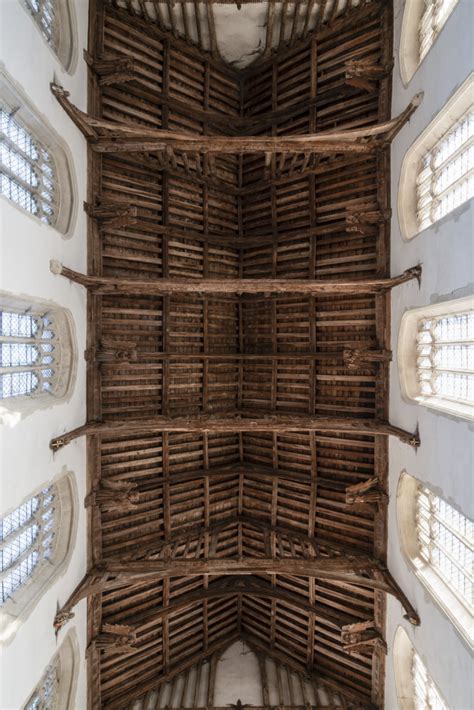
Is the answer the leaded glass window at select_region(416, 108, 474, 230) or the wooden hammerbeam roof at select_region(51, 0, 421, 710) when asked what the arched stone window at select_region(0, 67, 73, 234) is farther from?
the leaded glass window at select_region(416, 108, 474, 230)

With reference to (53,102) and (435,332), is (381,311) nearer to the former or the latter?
(435,332)

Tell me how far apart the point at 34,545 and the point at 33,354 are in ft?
11.9

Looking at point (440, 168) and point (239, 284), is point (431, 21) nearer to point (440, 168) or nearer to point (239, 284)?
point (440, 168)

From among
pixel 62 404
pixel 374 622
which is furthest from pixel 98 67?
pixel 374 622

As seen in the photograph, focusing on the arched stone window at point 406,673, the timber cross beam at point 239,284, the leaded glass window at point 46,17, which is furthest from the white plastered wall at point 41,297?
the arched stone window at point 406,673

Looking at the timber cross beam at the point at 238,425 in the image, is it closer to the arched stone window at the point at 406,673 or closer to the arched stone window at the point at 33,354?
the arched stone window at the point at 33,354

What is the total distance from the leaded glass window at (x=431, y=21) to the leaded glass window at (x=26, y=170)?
763 centimetres

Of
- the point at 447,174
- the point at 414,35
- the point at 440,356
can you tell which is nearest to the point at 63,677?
the point at 440,356

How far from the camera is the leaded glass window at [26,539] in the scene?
735 cm

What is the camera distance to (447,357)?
792 centimetres

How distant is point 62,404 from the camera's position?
29.1 ft

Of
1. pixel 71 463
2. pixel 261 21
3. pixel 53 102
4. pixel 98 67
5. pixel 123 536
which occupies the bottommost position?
pixel 123 536

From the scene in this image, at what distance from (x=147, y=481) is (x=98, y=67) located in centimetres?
1010

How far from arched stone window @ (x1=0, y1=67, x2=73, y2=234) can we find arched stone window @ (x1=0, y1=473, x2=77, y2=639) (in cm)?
534
